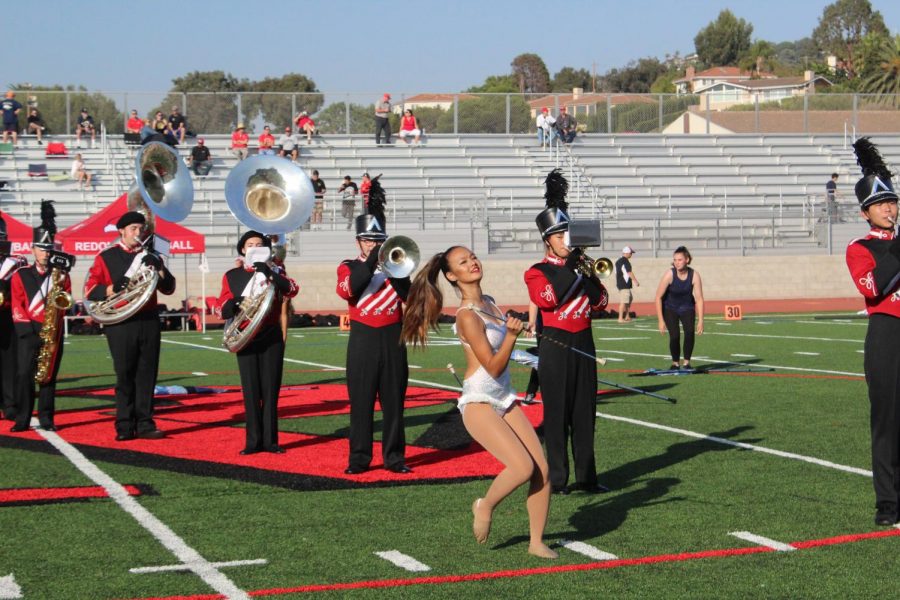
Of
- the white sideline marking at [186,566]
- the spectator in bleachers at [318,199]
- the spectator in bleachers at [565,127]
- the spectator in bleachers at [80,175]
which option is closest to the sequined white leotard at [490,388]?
the white sideline marking at [186,566]

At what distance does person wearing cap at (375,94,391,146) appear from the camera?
125 feet

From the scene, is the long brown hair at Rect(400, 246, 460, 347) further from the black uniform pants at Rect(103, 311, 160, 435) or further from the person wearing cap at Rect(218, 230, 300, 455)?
the black uniform pants at Rect(103, 311, 160, 435)

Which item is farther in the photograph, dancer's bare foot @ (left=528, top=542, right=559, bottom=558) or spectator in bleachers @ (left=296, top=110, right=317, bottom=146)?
spectator in bleachers @ (left=296, top=110, right=317, bottom=146)

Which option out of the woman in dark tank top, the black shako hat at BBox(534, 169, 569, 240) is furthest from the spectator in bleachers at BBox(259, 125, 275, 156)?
the black shako hat at BBox(534, 169, 569, 240)

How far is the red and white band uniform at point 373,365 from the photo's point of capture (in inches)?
367

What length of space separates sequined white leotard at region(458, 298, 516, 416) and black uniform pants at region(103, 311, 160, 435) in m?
4.93

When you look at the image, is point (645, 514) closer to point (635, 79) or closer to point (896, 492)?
point (896, 492)

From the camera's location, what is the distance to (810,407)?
12617mm

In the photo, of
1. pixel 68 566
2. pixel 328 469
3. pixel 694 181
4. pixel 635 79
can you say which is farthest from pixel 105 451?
pixel 635 79

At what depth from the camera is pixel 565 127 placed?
3978cm

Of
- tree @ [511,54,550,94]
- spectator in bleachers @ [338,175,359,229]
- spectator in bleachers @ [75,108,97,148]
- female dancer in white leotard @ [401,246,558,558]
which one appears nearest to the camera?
female dancer in white leotard @ [401,246,558,558]

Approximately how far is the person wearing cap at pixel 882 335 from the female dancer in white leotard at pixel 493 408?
2.04 m

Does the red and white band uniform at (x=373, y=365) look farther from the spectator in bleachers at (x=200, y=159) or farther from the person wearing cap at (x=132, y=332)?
the spectator in bleachers at (x=200, y=159)

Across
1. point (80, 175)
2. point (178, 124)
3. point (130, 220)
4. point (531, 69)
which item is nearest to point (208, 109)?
point (178, 124)
